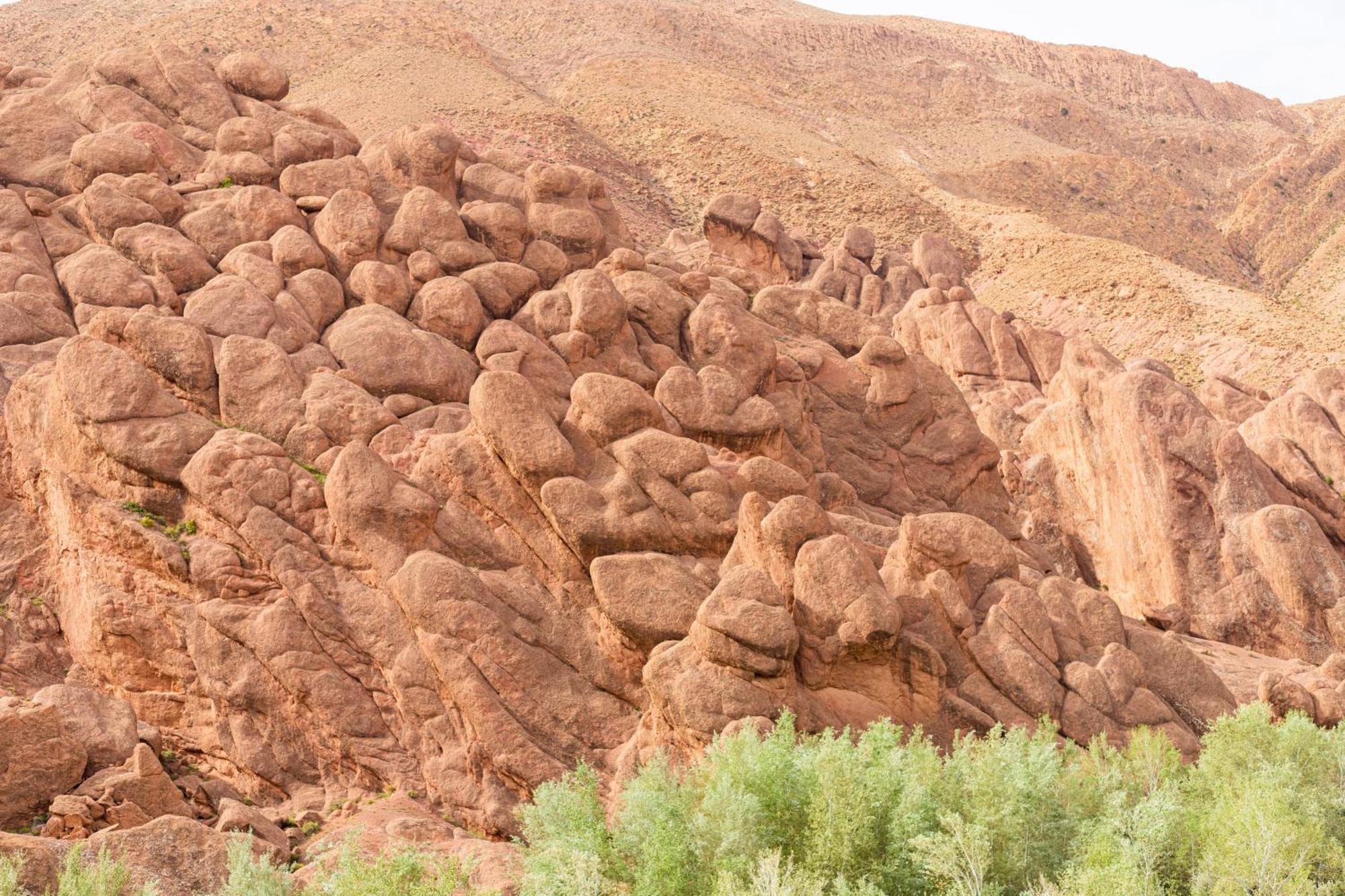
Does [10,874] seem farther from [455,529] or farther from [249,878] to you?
[455,529]

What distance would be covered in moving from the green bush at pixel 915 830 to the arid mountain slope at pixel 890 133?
53.2 meters

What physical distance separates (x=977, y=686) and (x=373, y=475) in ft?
40.7

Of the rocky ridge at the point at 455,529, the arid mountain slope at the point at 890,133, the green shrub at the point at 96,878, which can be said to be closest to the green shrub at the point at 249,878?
the green shrub at the point at 96,878

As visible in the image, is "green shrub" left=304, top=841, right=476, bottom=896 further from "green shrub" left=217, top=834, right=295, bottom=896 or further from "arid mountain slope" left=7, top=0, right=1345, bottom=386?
"arid mountain slope" left=7, top=0, right=1345, bottom=386

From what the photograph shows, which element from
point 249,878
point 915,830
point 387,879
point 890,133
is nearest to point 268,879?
point 249,878

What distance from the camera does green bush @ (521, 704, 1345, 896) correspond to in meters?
17.4

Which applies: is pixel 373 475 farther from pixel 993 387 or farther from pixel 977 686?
pixel 993 387

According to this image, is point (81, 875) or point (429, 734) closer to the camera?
point (81, 875)

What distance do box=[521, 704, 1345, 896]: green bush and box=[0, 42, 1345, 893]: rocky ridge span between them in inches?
112

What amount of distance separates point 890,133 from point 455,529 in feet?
364

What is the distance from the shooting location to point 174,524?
26.4 meters

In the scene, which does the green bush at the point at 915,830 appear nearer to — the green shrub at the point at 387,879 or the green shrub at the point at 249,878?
the green shrub at the point at 387,879

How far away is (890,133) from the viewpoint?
12962 centimetres

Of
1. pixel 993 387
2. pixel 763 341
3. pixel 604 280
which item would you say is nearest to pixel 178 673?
pixel 604 280
